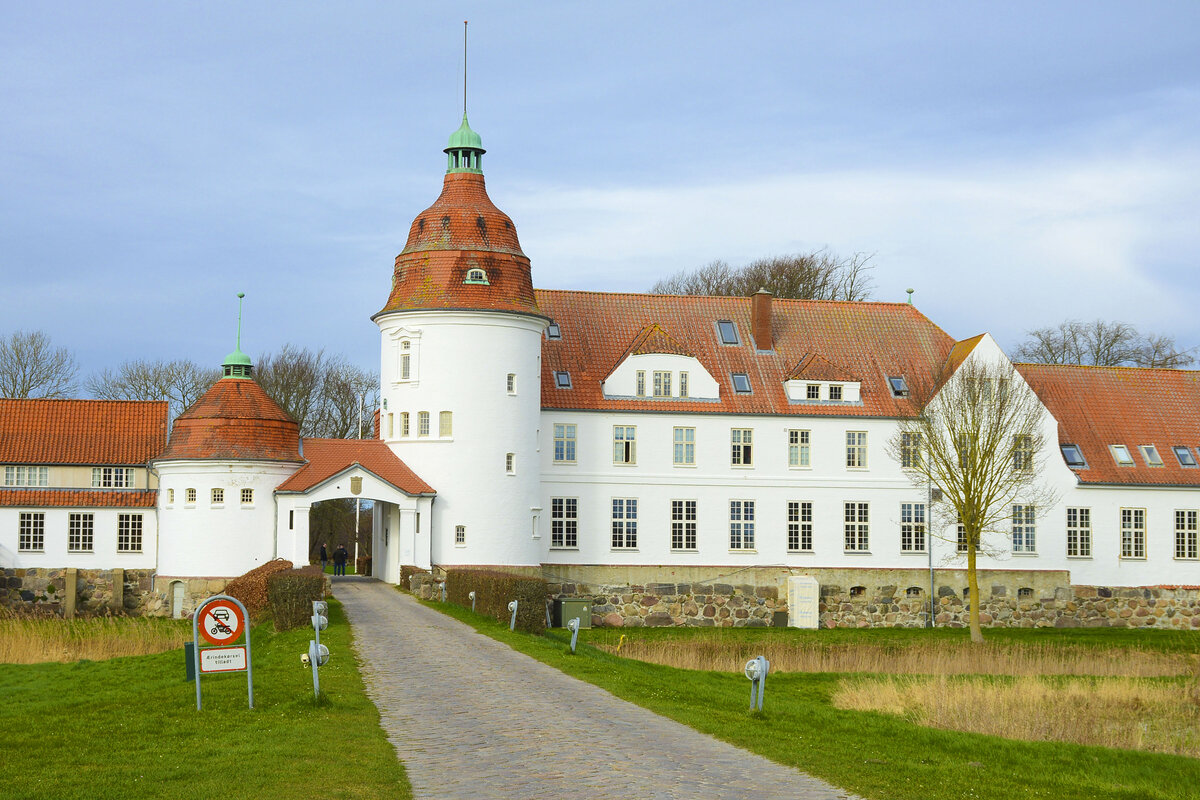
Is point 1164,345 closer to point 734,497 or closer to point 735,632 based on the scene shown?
point 734,497

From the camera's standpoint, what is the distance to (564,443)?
4484 centimetres

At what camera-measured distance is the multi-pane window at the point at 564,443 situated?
147ft

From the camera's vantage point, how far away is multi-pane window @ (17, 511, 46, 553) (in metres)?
44.5

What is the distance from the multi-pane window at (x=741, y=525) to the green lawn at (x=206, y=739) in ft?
77.4

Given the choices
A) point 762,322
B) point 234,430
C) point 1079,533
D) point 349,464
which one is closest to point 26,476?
point 234,430

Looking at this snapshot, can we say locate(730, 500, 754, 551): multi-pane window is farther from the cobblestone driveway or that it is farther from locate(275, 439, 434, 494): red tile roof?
the cobblestone driveway

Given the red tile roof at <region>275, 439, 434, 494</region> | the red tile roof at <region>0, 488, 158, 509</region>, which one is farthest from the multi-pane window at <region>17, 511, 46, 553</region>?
the red tile roof at <region>275, 439, 434, 494</region>

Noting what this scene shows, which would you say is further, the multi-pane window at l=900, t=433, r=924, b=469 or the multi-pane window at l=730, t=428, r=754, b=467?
the multi-pane window at l=730, t=428, r=754, b=467

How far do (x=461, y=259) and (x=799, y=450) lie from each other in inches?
527

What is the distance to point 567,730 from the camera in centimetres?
1547

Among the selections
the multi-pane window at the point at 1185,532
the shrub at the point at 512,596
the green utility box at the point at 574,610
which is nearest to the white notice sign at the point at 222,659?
the shrub at the point at 512,596

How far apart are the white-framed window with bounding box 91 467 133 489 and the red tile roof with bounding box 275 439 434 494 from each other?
7.60 meters

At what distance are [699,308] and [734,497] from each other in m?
7.38

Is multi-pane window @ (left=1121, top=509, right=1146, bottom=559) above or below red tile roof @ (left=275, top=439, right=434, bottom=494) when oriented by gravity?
below
